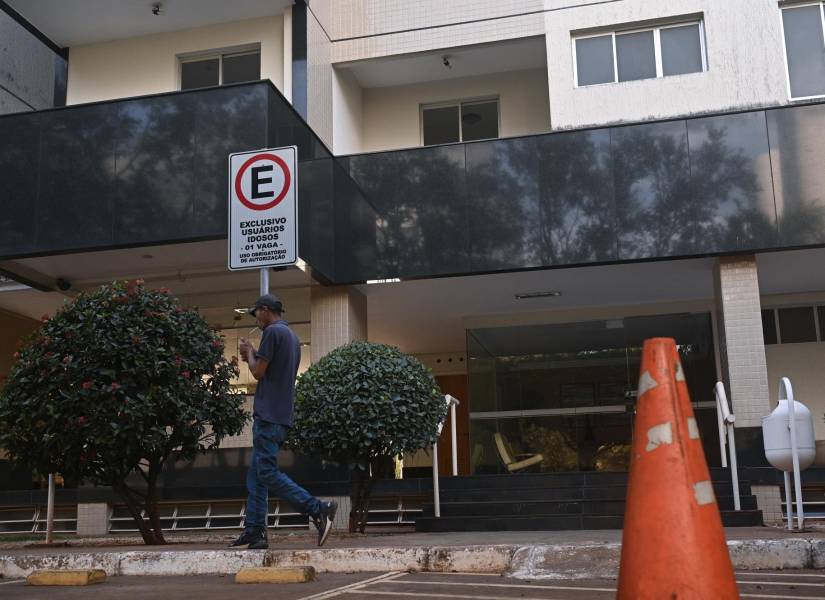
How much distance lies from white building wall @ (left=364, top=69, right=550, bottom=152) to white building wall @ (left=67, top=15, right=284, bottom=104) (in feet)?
8.49

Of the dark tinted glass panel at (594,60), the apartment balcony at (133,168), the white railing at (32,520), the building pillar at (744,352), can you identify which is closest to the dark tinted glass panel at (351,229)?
the apartment balcony at (133,168)

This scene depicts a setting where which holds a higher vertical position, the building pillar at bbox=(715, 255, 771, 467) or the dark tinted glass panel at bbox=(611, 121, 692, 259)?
the dark tinted glass panel at bbox=(611, 121, 692, 259)

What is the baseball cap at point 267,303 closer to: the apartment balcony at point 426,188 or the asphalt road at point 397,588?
the asphalt road at point 397,588

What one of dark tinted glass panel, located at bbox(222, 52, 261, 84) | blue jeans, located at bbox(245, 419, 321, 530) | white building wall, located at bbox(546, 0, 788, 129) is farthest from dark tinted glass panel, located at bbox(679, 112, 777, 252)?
blue jeans, located at bbox(245, 419, 321, 530)

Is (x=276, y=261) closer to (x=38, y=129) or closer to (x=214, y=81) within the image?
(x=38, y=129)

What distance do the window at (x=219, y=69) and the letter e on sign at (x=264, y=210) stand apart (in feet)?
28.1

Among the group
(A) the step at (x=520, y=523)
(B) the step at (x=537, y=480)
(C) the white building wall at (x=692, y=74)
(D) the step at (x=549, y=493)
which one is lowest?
(A) the step at (x=520, y=523)

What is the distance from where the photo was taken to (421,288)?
1456 cm

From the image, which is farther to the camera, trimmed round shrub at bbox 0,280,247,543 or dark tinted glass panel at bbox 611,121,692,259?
dark tinted glass panel at bbox 611,121,692,259

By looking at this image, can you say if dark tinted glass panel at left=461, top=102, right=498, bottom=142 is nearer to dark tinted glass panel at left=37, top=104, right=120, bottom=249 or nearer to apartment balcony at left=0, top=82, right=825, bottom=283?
apartment balcony at left=0, top=82, right=825, bottom=283

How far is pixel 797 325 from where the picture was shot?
15805 millimetres

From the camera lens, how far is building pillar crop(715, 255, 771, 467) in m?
12.1

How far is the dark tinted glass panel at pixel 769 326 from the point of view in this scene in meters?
15.8

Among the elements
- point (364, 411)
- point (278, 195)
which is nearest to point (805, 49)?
point (364, 411)
